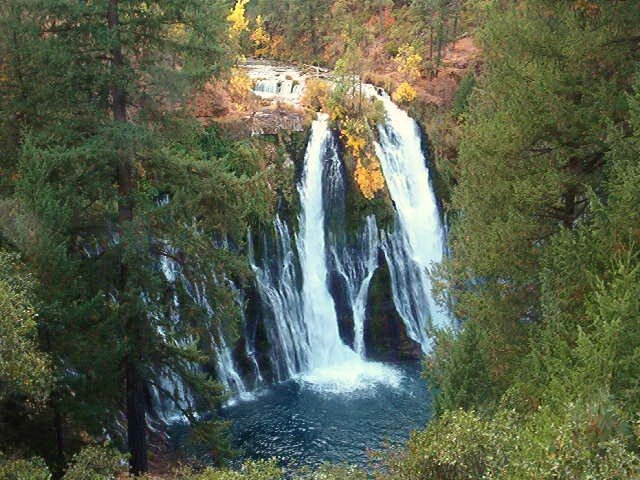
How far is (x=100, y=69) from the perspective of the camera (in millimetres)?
9500

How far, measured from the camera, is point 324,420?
58.6 feet

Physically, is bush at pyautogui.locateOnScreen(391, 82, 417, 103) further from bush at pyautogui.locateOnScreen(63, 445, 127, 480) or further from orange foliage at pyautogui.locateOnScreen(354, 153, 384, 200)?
bush at pyautogui.locateOnScreen(63, 445, 127, 480)

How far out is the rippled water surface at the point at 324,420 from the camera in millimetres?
16328

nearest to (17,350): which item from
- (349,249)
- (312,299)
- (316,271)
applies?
(312,299)

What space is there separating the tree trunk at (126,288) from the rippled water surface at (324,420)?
5138mm

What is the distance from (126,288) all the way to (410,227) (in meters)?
16.3

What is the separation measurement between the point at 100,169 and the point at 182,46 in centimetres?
256

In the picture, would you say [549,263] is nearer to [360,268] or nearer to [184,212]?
[184,212]

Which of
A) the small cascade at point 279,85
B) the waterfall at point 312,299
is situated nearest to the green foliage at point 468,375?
the waterfall at point 312,299

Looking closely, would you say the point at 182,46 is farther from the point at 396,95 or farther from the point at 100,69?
the point at 396,95

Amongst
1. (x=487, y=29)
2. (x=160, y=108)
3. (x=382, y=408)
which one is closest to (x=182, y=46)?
(x=160, y=108)

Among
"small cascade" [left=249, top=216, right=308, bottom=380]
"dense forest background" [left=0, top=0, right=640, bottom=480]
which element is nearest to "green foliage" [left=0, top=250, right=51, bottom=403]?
"dense forest background" [left=0, top=0, right=640, bottom=480]

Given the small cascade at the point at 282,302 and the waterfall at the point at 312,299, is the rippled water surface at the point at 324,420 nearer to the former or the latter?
the waterfall at the point at 312,299

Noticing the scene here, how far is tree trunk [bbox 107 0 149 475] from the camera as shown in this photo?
31.5 feet
